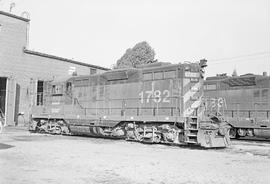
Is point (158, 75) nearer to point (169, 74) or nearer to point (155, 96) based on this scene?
point (169, 74)

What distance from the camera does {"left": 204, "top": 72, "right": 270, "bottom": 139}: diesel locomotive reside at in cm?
1831

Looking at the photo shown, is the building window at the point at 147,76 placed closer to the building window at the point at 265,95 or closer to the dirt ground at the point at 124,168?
the dirt ground at the point at 124,168

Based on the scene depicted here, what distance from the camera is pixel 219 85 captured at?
20703mm

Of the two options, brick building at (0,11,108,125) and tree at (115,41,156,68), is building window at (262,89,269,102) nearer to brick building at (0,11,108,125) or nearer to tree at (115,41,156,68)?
brick building at (0,11,108,125)

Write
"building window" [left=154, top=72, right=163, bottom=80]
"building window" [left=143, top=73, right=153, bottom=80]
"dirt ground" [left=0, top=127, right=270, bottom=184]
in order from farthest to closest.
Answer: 1. "building window" [left=143, top=73, right=153, bottom=80]
2. "building window" [left=154, top=72, right=163, bottom=80]
3. "dirt ground" [left=0, top=127, right=270, bottom=184]

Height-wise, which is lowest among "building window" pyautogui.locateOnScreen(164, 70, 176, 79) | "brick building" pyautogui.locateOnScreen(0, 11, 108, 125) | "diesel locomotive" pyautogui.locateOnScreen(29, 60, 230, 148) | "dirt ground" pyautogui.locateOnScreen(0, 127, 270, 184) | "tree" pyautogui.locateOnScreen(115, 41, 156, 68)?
"dirt ground" pyautogui.locateOnScreen(0, 127, 270, 184)

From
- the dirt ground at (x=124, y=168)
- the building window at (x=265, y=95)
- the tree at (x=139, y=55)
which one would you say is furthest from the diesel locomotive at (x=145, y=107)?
the tree at (x=139, y=55)

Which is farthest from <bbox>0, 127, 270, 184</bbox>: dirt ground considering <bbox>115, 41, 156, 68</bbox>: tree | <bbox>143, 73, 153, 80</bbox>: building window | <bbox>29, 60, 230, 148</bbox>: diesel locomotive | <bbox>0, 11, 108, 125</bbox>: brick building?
<bbox>115, 41, 156, 68</bbox>: tree

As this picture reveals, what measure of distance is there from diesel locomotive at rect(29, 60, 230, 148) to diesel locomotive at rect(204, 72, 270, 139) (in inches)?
196

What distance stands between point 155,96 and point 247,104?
658 cm

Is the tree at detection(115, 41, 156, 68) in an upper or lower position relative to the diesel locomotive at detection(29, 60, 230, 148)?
upper

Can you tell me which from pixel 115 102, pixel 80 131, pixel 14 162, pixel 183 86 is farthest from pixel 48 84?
pixel 14 162

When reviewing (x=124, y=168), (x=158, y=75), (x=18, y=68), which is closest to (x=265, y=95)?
(x=158, y=75)

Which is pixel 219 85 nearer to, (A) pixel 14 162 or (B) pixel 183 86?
(B) pixel 183 86
